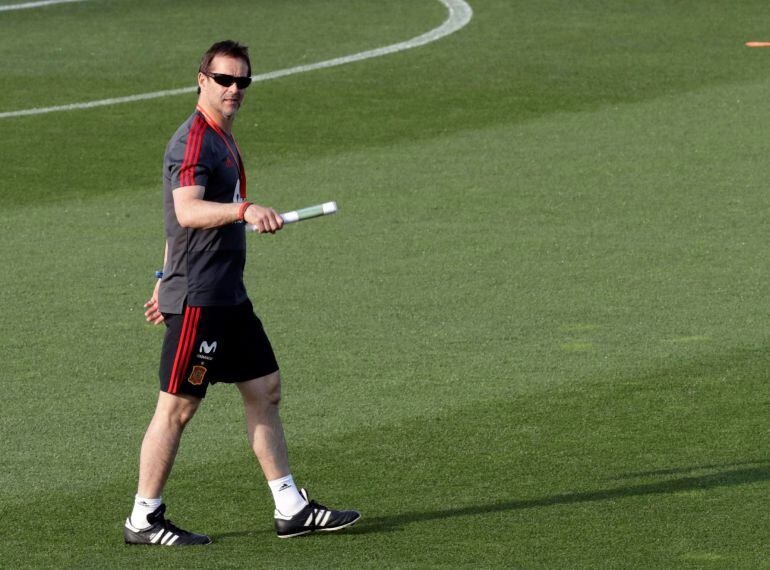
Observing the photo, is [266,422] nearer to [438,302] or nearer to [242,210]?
[242,210]

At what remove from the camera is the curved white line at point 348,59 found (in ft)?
61.4

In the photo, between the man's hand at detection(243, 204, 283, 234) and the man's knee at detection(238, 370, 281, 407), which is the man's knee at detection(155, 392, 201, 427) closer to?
the man's knee at detection(238, 370, 281, 407)

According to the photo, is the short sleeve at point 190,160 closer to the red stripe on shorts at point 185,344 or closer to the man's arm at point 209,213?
the man's arm at point 209,213

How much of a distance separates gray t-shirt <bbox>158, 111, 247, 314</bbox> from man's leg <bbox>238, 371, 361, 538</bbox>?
0.40 metres

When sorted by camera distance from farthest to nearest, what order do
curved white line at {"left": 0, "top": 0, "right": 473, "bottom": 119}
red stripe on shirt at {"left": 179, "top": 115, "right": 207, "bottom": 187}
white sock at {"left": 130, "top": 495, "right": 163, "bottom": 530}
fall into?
1. curved white line at {"left": 0, "top": 0, "right": 473, "bottom": 119}
2. white sock at {"left": 130, "top": 495, "right": 163, "bottom": 530}
3. red stripe on shirt at {"left": 179, "top": 115, "right": 207, "bottom": 187}

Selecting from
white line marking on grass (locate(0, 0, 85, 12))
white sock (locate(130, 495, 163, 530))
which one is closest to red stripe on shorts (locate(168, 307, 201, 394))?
white sock (locate(130, 495, 163, 530))

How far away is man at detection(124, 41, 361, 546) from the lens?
682 cm

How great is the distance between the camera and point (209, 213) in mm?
6586

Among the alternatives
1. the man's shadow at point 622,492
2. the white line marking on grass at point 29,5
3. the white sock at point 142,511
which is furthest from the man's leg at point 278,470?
the white line marking on grass at point 29,5

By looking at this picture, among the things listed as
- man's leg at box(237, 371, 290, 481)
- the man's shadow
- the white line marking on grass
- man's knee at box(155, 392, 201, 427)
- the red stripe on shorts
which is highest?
the white line marking on grass

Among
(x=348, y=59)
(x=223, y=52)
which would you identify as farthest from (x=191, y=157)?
(x=348, y=59)

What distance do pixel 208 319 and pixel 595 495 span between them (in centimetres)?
189

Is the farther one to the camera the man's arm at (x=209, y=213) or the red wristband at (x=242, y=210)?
the red wristband at (x=242, y=210)

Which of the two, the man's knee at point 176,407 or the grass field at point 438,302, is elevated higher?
the man's knee at point 176,407
